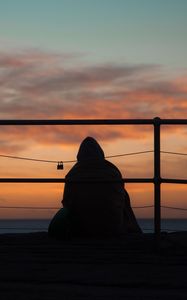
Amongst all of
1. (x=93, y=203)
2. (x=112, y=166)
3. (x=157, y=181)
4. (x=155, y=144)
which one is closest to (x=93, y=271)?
(x=157, y=181)

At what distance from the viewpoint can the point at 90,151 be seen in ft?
23.3

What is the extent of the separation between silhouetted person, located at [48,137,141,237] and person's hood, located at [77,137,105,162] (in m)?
0.02

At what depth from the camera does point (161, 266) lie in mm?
3559

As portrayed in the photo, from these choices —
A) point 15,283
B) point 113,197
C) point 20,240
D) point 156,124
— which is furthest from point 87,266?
point 113,197

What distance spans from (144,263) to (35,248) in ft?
3.54

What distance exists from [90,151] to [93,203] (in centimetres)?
84

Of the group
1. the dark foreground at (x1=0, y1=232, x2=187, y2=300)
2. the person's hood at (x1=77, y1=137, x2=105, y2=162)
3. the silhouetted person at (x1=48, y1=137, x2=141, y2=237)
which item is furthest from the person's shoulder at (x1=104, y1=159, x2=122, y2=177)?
the dark foreground at (x1=0, y1=232, x2=187, y2=300)

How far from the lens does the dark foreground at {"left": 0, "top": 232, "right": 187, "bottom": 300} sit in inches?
105

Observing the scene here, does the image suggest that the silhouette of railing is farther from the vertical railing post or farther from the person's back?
the person's back

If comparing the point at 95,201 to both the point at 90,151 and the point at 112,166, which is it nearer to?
the point at 112,166

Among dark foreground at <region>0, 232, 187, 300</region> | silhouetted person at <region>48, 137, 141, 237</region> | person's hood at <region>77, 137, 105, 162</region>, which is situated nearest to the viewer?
dark foreground at <region>0, 232, 187, 300</region>

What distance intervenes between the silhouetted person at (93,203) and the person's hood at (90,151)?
0.02 metres

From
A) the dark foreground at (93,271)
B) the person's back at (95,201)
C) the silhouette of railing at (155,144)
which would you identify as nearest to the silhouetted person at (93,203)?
the person's back at (95,201)

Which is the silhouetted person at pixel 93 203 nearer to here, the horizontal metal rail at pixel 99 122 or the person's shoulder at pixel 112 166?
the person's shoulder at pixel 112 166
